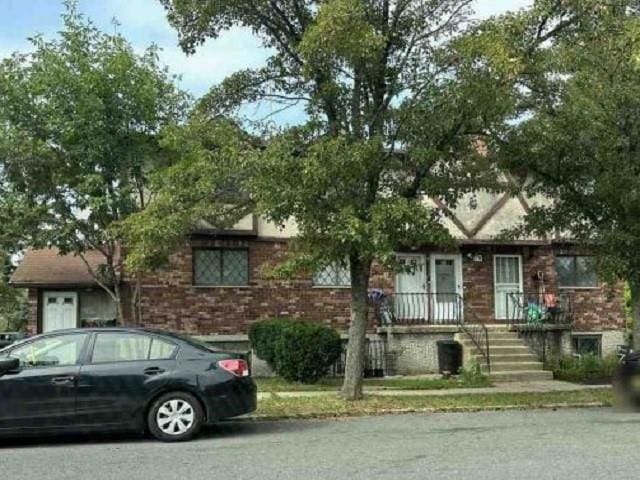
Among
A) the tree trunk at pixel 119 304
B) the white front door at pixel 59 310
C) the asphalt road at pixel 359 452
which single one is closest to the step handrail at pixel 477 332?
the asphalt road at pixel 359 452

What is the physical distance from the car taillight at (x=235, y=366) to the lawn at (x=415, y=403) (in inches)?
75.6

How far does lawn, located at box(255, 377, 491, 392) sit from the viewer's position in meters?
16.6

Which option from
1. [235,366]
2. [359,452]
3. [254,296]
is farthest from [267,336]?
[359,452]

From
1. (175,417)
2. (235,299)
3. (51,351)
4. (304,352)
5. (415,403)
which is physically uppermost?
(235,299)

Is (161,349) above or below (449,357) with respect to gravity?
above

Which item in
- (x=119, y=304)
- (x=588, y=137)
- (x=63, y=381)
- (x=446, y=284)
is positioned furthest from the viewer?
(x=446, y=284)

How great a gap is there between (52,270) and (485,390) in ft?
35.7

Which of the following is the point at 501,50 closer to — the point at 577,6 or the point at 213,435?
the point at 577,6

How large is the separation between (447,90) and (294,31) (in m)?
3.04

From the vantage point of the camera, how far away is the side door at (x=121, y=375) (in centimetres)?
989

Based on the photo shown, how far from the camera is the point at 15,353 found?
32.9 feet

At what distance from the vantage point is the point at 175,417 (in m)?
10.1

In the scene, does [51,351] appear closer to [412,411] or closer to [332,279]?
[412,411]

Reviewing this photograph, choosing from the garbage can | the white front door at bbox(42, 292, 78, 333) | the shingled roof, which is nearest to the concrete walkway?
the garbage can
